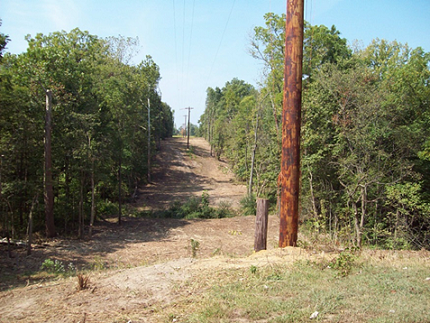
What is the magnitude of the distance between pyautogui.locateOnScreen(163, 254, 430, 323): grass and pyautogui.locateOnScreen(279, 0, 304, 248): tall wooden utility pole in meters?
0.95

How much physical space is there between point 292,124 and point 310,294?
3.00m

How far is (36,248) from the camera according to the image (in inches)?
529

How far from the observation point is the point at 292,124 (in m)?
6.07

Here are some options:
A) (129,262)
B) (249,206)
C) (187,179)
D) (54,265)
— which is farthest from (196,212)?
(187,179)

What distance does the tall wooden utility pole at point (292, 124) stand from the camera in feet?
19.8

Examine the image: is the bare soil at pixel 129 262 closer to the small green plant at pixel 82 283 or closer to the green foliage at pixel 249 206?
the small green plant at pixel 82 283

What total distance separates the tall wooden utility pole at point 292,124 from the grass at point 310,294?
95 cm

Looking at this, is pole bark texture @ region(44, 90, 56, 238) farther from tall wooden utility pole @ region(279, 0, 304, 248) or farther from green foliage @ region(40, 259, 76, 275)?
tall wooden utility pole @ region(279, 0, 304, 248)

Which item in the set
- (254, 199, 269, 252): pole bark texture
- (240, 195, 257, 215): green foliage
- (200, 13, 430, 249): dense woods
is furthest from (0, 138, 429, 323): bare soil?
(200, 13, 430, 249): dense woods

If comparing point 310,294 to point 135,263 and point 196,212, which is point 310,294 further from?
point 196,212

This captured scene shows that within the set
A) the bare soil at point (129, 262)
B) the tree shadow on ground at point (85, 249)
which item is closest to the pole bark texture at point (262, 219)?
the bare soil at point (129, 262)

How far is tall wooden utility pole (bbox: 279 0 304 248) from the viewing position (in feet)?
19.8

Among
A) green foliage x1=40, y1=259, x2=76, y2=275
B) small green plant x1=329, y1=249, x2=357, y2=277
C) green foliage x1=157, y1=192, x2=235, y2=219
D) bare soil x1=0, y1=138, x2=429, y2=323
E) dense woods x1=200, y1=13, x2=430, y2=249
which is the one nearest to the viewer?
bare soil x1=0, y1=138, x2=429, y2=323

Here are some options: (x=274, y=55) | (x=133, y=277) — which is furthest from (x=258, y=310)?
(x=274, y=55)
